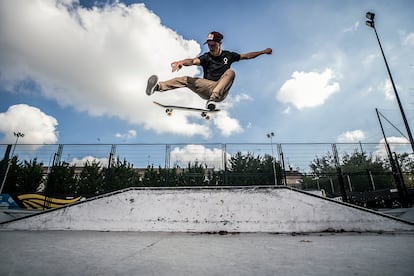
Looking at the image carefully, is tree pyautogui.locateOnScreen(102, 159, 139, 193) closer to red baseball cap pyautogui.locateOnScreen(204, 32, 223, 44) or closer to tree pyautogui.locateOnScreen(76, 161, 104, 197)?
tree pyautogui.locateOnScreen(76, 161, 104, 197)

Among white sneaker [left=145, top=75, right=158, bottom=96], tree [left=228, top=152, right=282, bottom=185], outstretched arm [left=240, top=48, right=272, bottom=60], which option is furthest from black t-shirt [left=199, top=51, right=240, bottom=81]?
tree [left=228, top=152, right=282, bottom=185]

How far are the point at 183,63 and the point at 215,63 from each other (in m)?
0.87

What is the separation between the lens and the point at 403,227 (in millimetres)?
4340

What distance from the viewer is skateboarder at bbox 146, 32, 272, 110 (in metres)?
5.41

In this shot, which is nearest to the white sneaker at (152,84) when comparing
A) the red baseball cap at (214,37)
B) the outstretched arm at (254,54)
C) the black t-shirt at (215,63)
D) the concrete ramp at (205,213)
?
the black t-shirt at (215,63)

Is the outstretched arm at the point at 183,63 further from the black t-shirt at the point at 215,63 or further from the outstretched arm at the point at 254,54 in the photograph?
the outstretched arm at the point at 254,54

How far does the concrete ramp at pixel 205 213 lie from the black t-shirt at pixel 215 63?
10.0 feet

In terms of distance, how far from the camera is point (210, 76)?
5727mm

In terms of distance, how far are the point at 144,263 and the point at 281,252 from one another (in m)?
1.65

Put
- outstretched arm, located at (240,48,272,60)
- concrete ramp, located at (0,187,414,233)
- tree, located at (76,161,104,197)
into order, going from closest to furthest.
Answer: concrete ramp, located at (0,187,414,233) → outstretched arm, located at (240,48,272,60) → tree, located at (76,161,104,197)

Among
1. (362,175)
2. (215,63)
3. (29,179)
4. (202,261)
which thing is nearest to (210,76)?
(215,63)

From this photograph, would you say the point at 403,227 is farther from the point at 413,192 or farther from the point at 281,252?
the point at 413,192

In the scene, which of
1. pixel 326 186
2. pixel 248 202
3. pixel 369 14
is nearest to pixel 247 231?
pixel 248 202

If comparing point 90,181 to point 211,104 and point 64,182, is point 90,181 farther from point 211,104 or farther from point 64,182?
point 211,104
